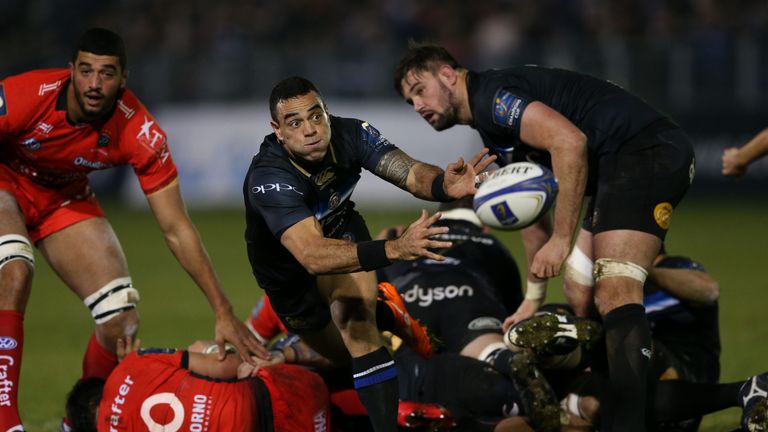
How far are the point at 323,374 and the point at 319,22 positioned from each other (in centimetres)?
1440

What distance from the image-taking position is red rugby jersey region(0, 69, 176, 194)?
659 centimetres

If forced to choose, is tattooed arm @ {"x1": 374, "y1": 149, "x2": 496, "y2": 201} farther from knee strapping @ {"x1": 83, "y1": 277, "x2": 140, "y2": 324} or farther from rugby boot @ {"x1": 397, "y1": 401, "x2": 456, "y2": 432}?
knee strapping @ {"x1": 83, "y1": 277, "x2": 140, "y2": 324}

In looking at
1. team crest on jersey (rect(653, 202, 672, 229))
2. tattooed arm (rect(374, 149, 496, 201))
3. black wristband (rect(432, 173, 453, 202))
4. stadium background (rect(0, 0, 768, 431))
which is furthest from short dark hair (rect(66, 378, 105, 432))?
stadium background (rect(0, 0, 768, 431))

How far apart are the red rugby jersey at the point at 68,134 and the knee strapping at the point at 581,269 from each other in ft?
8.28

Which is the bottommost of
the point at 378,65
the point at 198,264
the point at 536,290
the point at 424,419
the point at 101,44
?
the point at 424,419

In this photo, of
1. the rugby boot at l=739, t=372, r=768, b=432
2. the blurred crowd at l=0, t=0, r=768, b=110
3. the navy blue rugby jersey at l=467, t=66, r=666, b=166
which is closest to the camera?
the rugby boot at l=739, t=372, r=768, b=432

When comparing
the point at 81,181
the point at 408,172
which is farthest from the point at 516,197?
the point at 81,181

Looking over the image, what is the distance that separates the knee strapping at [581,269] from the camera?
6242 millimetres

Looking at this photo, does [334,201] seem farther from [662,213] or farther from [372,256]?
[662,213]

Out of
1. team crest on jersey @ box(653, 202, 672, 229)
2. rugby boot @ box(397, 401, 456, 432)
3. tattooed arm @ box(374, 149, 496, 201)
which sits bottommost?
rugby boot @ box(397, 401, 456, 432)

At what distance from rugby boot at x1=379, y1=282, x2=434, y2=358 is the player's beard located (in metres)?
1.05

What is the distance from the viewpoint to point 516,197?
530cm

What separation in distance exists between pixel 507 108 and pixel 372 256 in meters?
1.40

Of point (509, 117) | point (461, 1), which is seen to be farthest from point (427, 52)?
point (461, 1)
